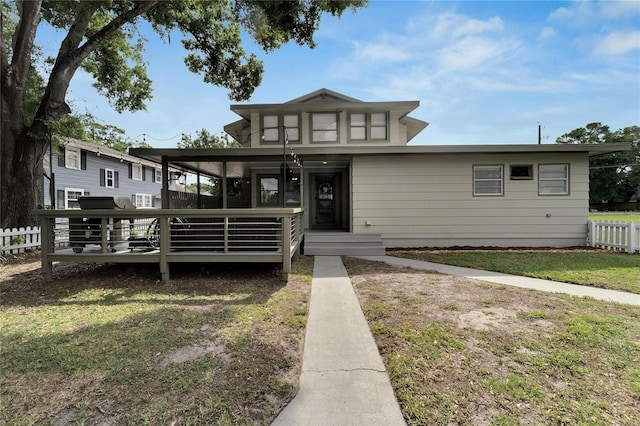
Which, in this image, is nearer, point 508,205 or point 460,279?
point 460,279

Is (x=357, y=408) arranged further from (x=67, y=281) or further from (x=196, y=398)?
(x=67, y=281)

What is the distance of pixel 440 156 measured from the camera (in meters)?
9.63

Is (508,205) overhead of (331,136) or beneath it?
beneath

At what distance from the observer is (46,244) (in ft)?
17.3

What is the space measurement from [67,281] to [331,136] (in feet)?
30.4

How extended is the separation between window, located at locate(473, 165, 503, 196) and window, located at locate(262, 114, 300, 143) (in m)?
6.61

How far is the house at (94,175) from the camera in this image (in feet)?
54.0

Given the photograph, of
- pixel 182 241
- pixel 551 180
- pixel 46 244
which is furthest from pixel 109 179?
pixel 551 180

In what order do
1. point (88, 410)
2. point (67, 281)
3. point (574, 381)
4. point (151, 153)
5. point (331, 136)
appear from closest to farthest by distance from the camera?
point (88, 410) → point (574, 381) → point (67, 281) → point (151, 153) → point (331, 136)

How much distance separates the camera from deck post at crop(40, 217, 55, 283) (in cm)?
524

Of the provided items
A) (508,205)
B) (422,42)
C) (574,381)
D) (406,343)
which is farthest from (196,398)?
(422,42)

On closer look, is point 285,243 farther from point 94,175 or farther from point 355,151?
point 94,175

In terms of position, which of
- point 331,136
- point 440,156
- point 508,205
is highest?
point 331,136

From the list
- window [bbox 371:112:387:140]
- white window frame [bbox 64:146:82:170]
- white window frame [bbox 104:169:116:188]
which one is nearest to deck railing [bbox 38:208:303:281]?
window [bbox 371:112:387:140]
